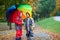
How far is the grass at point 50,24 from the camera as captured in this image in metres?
2.84

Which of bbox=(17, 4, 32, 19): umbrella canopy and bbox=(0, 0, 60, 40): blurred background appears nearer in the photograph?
bbox=(17, 4, 32, 19): umbrella canopy

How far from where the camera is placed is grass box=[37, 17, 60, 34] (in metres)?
2.84

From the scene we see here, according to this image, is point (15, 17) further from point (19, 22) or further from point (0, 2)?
point (0, 2)

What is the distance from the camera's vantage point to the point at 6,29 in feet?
9.42

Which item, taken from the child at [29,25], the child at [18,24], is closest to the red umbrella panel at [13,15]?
the child at [18,24]

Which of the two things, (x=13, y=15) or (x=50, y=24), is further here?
(x=50, y=24)

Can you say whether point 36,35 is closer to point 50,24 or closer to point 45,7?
point 50,24

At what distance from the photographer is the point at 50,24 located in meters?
2.86

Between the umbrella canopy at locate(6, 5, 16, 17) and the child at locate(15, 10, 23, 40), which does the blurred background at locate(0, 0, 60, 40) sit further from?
the child at locate(15, 10, 23, 40)

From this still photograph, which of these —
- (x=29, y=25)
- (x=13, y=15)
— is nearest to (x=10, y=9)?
(x=13, y=15)

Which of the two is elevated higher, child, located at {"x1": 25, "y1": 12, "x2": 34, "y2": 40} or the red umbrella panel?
the red umbrella panel

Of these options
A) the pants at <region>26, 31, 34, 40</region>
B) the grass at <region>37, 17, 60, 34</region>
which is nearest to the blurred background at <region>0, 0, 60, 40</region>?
the grass at <region>37, 17, 60, 34</region>

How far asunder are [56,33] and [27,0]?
58 centimetres

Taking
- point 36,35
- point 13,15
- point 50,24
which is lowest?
point 36,35
